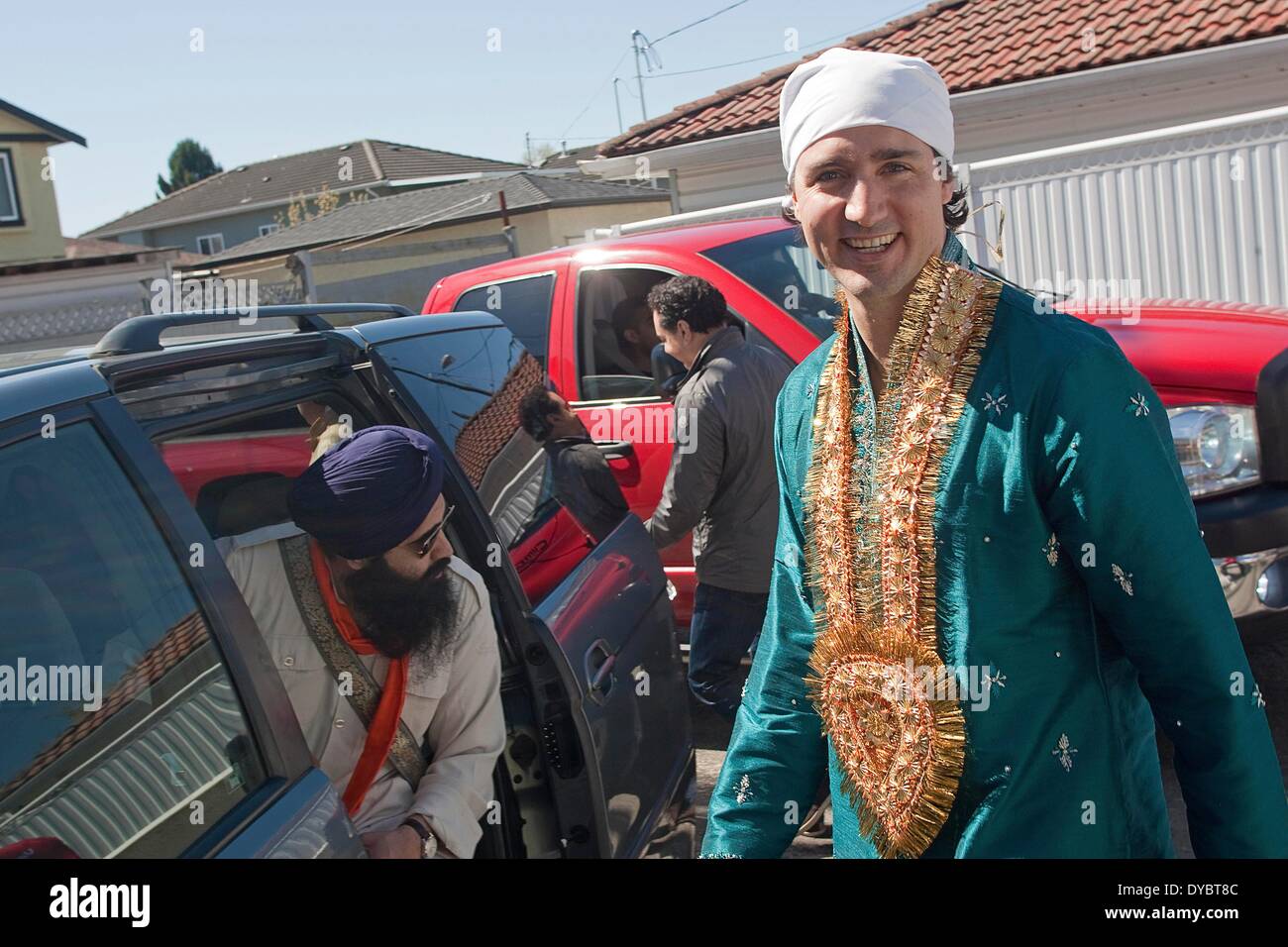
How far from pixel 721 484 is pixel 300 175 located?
1832 inches

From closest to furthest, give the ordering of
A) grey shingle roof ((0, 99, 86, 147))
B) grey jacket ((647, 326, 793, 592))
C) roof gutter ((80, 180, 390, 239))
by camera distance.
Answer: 1. grey jacket ((647, 326, 793, 592))
2. grey shingle roof ((0, 99, 86, 147))
3. roof gutter ((80, 180, 390, 239))

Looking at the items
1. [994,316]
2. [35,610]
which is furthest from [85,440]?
[994,316]

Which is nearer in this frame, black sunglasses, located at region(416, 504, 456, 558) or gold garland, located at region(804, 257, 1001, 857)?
gold garland, located at region(804, 257, 1001, 857)

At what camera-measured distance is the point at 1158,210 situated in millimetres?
10211

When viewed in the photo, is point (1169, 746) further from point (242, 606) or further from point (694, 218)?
point (694, 218)

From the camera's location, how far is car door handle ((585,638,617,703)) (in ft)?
9.80

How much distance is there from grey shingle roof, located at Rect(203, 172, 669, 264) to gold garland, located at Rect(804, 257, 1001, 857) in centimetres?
2137

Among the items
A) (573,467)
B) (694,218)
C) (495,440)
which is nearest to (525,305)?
(573,467)

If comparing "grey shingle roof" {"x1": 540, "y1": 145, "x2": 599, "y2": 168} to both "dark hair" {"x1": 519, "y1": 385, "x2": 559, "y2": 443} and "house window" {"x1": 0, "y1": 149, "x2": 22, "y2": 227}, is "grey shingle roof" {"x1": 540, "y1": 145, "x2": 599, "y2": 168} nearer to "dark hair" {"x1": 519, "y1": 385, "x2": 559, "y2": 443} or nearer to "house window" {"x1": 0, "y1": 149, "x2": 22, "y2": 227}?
"house window" {"x1": 0, "y1": 149, "x2": 22, "y2": 227}

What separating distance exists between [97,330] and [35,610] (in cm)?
1984

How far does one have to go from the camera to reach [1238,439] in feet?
14.3

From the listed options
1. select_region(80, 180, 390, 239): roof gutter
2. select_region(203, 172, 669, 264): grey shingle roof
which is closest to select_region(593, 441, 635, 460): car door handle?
→ select_region(203, 172, 669, 264): grey shingle roof

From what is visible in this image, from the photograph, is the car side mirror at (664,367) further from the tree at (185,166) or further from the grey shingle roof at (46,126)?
the tree at (185,166)

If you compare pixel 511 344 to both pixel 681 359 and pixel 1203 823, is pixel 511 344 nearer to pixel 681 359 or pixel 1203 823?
pixel 681 359
